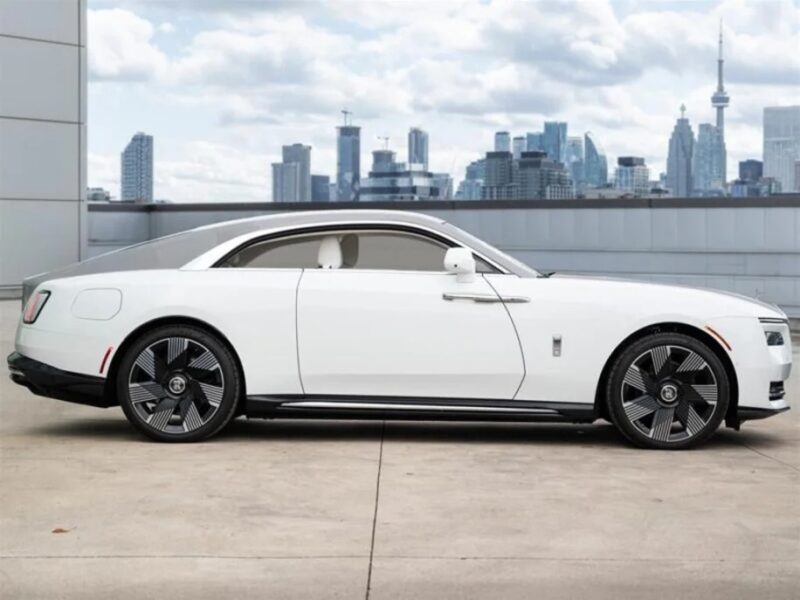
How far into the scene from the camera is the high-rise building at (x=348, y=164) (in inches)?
941

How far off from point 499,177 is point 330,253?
1590cm

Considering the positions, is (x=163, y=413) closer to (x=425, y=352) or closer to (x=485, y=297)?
(x=425, y=352)

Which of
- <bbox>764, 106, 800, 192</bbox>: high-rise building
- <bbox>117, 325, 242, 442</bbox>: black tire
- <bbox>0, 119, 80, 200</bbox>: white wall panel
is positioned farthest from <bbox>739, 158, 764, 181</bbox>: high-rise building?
<bbox>117, 325, 242, 442</bbox>: black tire

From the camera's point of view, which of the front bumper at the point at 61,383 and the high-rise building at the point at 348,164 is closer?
the front bumper at the point at 61,383

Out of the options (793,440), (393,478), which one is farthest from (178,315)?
(793,440)

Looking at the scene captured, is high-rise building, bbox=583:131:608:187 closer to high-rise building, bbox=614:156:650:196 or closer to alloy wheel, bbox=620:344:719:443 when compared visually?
high-rise building, bbox=614:156:650:196

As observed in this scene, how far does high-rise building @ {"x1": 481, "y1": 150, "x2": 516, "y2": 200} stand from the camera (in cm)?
2116

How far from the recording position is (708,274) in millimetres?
18438

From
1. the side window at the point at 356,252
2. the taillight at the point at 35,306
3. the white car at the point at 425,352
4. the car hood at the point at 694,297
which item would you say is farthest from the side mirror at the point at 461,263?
the taillight at the point at 35,306

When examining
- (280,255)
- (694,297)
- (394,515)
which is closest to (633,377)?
(694,297)

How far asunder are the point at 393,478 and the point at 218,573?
1862mm

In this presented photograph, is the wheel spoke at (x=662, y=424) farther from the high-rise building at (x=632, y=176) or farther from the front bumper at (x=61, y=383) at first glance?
the high-rise building at (x=632, y=176)

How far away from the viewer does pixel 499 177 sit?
2314cm

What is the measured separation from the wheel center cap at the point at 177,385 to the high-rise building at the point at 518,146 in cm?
1837
